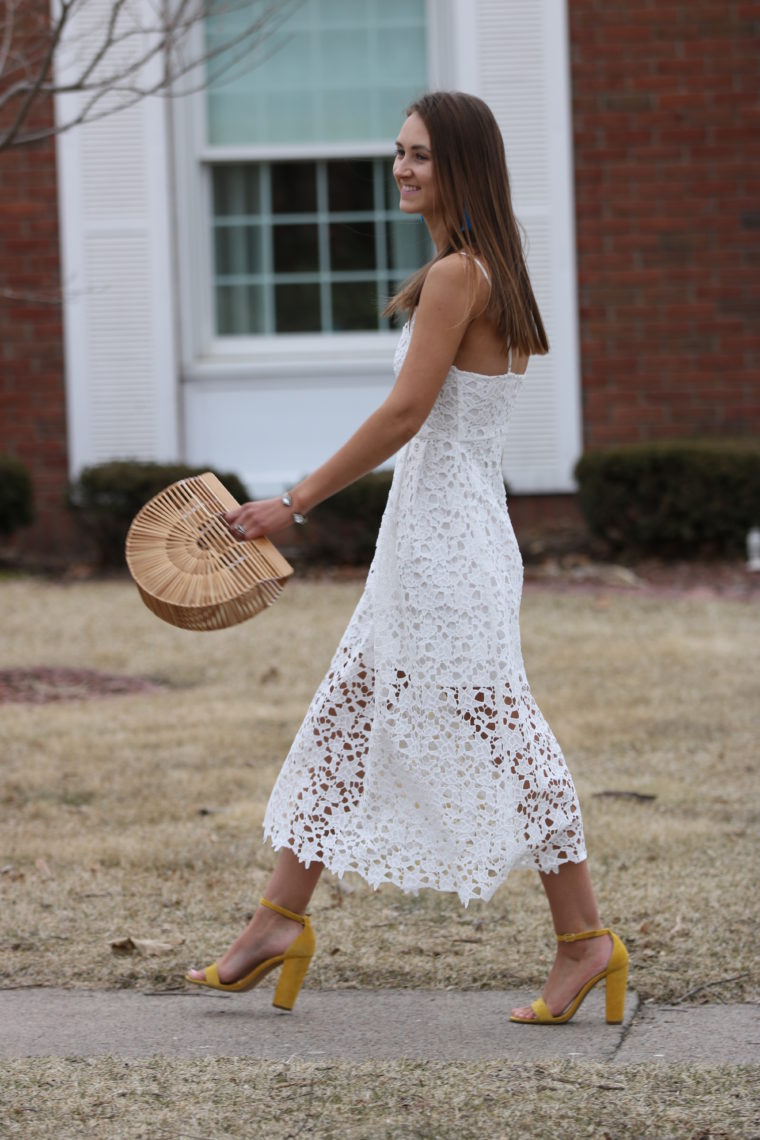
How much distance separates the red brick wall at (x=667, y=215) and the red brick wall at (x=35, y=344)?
3.65m

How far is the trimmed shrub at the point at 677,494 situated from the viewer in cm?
965

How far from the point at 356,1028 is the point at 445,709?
692mm

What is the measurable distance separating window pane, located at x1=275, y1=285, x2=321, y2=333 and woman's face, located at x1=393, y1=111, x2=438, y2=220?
8.22m

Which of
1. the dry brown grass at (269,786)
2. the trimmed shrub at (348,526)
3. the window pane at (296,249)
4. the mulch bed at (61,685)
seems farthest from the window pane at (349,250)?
the mulch bed at (61,685)

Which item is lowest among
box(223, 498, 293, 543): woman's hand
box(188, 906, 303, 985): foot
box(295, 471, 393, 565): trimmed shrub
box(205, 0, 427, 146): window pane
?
box(188, 906, 303, 985): foot

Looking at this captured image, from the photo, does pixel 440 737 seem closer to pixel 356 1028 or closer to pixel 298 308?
pixel 356 1028

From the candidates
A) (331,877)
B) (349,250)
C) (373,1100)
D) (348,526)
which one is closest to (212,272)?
(349,250)

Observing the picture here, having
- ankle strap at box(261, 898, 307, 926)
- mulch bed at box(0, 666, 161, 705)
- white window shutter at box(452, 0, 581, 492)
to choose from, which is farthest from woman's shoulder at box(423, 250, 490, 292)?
white window shutter at box(452, 0, 581, 492)

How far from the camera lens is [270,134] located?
11.2 metres

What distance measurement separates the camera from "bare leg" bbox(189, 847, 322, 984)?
10.7 feet

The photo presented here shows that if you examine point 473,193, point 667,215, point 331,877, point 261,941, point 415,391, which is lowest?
point 331,877

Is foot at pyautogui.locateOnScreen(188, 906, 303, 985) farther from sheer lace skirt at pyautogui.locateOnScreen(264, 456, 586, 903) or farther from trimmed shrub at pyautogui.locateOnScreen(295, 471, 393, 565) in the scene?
trimmed shrub at pyautogui.locateOnScreen(295, 471, 393, 565)

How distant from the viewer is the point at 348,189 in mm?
11266

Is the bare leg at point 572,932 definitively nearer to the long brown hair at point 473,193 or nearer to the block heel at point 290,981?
the block heel at point 290,981
